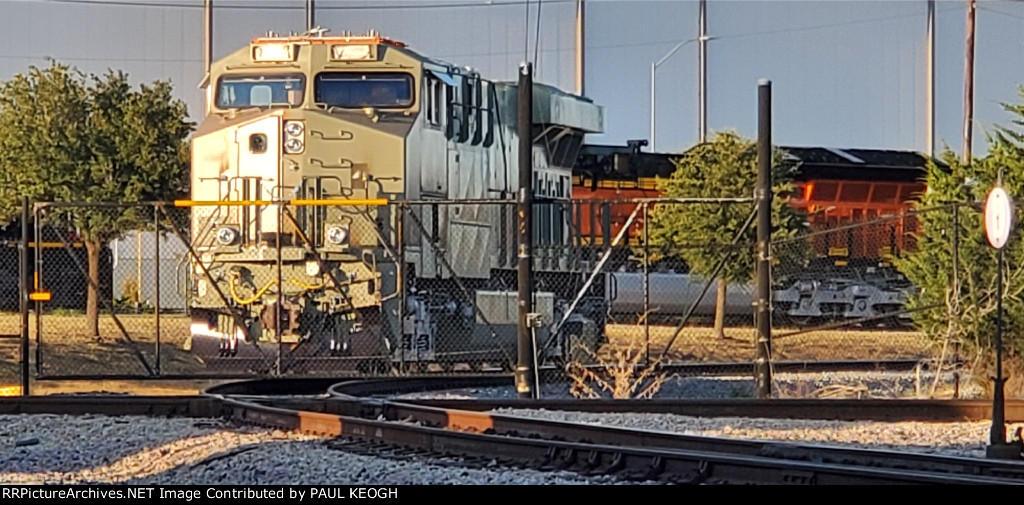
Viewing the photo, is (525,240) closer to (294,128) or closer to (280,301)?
(280,301)

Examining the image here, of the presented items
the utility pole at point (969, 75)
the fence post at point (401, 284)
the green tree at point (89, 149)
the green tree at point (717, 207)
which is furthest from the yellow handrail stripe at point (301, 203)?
the utility pole at point (969, 75)

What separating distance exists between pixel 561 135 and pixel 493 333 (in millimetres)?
5245

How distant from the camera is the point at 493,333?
17953 mm

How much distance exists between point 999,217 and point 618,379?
5.89 meters

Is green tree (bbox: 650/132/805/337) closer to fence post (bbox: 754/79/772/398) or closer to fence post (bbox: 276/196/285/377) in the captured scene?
fence post (bbox: 276/196/285/377)

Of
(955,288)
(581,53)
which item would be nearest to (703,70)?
(581,53)

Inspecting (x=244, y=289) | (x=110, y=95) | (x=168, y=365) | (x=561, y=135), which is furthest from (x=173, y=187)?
(x=244, y=289)

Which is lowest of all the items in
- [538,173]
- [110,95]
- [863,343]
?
[863,343]

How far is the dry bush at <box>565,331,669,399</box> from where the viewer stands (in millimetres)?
16344

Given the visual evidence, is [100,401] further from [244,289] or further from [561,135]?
[561,135]

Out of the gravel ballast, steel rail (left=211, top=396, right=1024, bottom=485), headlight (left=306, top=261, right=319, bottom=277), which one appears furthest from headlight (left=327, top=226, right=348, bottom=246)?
steel rail (left=211, top=396, right=1024, bottom=485)

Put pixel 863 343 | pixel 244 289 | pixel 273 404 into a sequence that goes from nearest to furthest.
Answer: pixel 273 404, pixel 244 289, pixel 863 343

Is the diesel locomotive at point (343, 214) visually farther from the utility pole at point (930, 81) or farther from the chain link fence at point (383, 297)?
the utility pole at point (930, 81)
